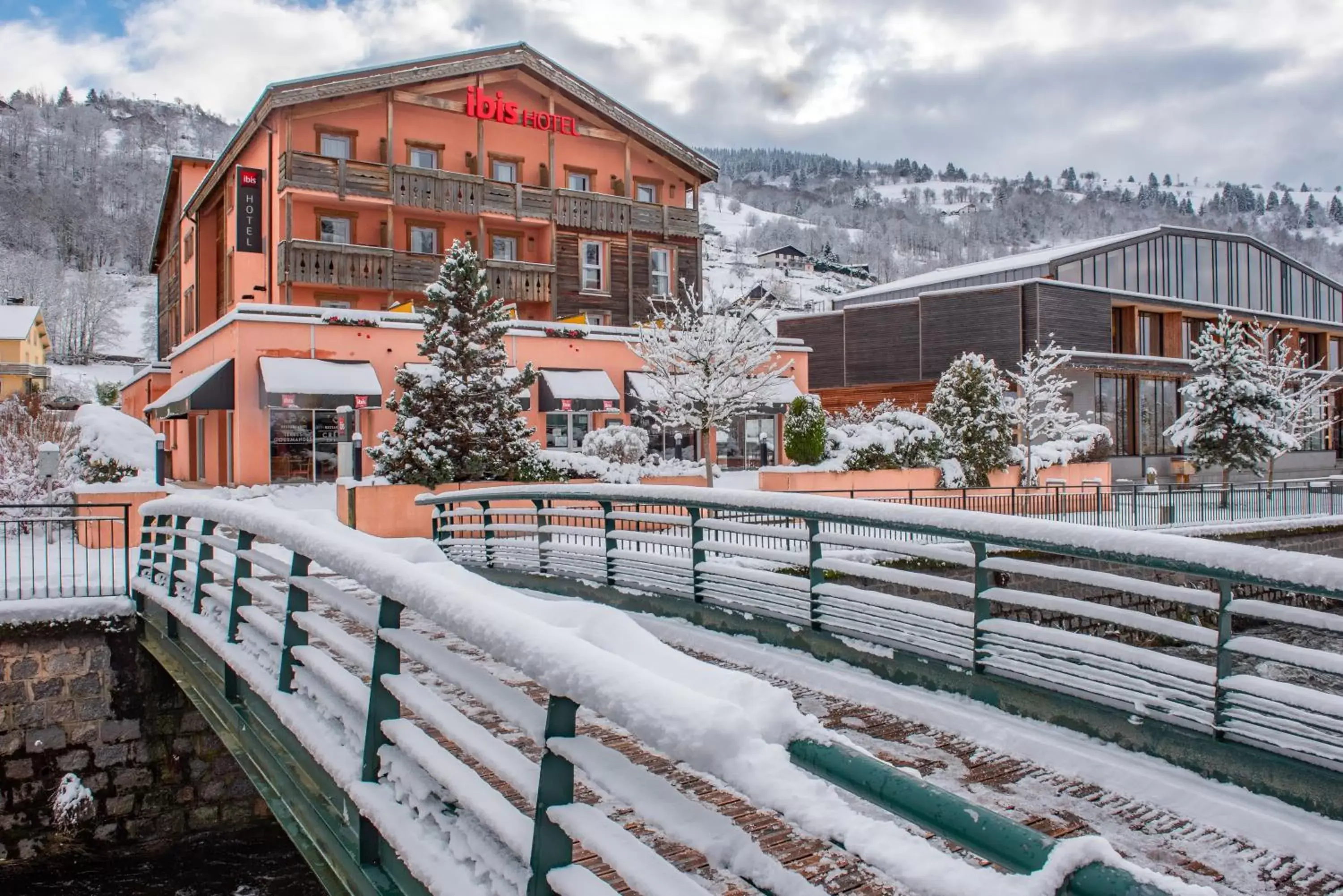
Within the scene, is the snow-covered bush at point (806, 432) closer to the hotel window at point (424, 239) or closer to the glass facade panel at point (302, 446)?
the glass facade panel at point (302, 446)

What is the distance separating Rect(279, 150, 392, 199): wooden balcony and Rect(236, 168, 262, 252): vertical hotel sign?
1736mm

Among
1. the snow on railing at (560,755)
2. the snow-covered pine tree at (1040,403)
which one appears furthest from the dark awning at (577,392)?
the snow on railing at (560,755)

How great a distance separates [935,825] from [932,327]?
139 feet

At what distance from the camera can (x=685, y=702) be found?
209 cm

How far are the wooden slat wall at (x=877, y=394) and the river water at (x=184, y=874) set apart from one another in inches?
1288

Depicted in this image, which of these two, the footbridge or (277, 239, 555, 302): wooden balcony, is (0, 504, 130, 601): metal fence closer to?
the footbridge

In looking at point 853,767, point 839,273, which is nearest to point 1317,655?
point 853,767

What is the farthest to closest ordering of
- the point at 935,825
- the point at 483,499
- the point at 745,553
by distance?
the point at 483,499 < the point at 745,553 < the point at 935,825

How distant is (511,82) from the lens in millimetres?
35000

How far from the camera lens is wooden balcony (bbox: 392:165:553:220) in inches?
1228

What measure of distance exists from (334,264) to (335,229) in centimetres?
226

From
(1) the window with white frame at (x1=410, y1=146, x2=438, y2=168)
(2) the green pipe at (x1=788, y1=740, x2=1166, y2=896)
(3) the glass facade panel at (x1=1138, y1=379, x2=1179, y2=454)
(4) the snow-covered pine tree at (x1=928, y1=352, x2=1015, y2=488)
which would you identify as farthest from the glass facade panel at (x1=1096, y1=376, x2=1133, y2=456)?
(2) the green pipe at (x1=788, y1=740, x2=1166, y2=896)

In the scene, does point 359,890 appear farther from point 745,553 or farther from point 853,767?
point 745,553

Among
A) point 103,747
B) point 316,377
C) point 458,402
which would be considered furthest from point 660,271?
point 103,747
